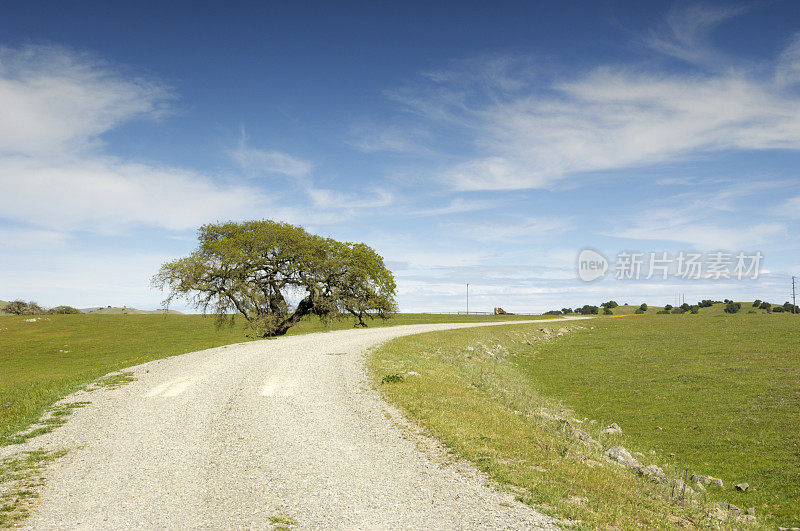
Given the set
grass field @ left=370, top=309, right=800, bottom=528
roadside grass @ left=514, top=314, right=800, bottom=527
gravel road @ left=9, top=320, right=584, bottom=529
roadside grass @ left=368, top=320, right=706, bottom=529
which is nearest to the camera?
gravel road @ left=9, top=320, right=584, bottom=529

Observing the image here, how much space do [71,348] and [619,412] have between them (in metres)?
54.9

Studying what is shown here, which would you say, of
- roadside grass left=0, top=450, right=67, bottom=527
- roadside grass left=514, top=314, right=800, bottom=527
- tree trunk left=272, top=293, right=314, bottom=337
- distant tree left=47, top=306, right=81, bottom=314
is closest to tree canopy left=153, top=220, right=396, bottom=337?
tree trunk left=272, top=293, right=314, bottom=337

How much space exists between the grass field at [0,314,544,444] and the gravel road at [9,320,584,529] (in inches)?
91.8

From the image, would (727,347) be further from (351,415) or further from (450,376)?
(351,415)

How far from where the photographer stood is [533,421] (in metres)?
15.8

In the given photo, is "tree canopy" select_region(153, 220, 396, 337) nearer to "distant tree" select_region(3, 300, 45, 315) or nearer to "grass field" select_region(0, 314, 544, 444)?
"grass field" select_region(0, 314, 544, 444)

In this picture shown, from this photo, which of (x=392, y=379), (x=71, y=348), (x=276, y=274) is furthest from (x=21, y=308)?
(x=392, y=379)

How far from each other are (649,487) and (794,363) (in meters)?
29.4

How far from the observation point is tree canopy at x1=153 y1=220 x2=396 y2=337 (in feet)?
141

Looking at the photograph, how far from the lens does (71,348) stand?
165ft

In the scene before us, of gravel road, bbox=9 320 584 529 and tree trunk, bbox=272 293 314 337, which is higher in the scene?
tree trunk, bbox=272 293 314 337

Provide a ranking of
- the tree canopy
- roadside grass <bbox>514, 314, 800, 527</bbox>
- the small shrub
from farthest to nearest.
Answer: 1. the tree canopy
2. the small shrub
3. roadside grass <bbox>514, 314, 800, 527</bbox>

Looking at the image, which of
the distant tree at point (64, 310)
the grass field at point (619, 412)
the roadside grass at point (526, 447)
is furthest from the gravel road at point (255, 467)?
the distant tree at point (64, 310)

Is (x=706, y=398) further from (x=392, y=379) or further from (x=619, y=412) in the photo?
(x=392, y=379)
